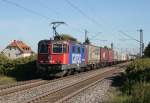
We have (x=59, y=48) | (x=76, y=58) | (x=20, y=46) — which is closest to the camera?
(x=59, y=48)

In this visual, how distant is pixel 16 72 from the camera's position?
A: 32781 mm

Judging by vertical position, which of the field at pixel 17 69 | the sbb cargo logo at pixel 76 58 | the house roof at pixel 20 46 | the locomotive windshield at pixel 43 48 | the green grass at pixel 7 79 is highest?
the house roof at pixel 20 46

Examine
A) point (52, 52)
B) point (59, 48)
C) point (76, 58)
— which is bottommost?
point (76, 58)

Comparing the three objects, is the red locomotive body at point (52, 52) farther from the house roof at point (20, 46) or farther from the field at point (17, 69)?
the house roof at point (20, 46)

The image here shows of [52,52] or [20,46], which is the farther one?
[20,46]

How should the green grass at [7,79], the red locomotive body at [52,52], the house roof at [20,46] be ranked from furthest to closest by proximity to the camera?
the house roof at [20,46], the red locomotive body at [52,52], the green grass at [7,79]

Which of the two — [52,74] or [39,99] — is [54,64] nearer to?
[52,74]

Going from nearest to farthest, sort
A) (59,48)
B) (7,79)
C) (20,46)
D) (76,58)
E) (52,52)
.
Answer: (7,79) → (52,52) → (59,48) → (76,58) → (20,46)

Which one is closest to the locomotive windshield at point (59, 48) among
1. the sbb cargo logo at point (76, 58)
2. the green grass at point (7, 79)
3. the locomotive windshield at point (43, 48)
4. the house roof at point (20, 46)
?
→ the locomotive windshield at point (43, 48)

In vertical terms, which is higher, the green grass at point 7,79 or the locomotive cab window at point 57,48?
the locomotive cab window at point 57,48

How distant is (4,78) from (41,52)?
3520 mm

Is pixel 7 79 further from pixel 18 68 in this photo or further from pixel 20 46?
pixel 20 46

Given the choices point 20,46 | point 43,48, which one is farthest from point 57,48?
point 20,46

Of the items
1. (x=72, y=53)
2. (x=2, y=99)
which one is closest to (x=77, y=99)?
(x=2, y=99)
